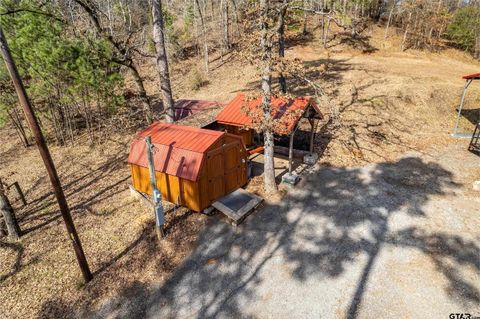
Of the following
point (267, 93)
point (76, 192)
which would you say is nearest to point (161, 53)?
point (267, 93)

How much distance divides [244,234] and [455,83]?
1071 inches

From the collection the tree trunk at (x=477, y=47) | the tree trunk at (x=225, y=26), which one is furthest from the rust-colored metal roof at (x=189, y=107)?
the tree trunk at (x=477, y=47)

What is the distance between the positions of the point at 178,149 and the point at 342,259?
26.6 ft

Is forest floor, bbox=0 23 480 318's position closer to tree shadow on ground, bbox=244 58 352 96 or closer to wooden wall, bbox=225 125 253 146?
tree shadow on ground, bbox=244 58 352 96

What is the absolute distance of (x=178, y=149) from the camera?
42.4ft

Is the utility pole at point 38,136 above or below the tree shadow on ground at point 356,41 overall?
above

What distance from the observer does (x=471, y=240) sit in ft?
35.2

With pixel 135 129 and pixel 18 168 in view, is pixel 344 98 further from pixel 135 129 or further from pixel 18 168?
pixel 18 168

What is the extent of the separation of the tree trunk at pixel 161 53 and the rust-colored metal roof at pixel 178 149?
13.5 ft

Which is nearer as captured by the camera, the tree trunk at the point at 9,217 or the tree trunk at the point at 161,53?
the tree trunk at the point at 9,217

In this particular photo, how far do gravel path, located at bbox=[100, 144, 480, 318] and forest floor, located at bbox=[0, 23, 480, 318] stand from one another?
973 millimetres

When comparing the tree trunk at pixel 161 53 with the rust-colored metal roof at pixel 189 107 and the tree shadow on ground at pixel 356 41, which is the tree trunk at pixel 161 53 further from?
the tree shadow on ground at pixel 356 41

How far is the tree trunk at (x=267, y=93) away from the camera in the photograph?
465 inches

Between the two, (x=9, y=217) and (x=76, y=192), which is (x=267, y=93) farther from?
(x=9, y=217)
